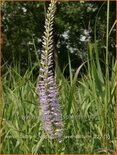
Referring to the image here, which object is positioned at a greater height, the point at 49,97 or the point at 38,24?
the point at 38,24

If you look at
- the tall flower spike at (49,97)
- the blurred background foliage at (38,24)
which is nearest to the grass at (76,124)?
the tall flower spike at (49,97)

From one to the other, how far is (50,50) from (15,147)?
0.69 m

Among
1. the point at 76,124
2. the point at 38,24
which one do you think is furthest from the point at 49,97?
the point at 38,24

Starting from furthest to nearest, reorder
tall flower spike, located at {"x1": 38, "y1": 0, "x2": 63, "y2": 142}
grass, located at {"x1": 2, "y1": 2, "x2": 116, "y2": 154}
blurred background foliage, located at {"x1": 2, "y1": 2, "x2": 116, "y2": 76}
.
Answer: blurred background foliage, located at {"x1": 2, "y1": 2, "x2": 116, "y2": 76}
grass, located at {"x1": 2, "y1": 2, "x2": 116, "y2": 154}
tall flower spike, located at {"x1": 38, "y1": 0, "x2": 63, "y2": 142}

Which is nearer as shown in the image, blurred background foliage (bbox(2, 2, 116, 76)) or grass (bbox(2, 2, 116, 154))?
grass (bbox(2, 2, 116, 154))

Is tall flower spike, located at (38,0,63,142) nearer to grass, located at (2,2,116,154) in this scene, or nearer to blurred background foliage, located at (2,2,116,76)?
grass, located at (2,2,116,154)

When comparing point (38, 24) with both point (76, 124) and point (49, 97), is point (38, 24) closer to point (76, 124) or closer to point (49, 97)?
point (76, 124)

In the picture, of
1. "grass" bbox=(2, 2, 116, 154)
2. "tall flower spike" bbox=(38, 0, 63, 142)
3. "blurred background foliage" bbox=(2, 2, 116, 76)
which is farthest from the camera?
"blurred background foliage" bbox=(2, 2, 116, 76)

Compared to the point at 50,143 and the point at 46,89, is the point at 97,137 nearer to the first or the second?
the point at 50,143

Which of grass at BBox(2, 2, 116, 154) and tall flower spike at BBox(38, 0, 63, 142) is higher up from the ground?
tall flower spike at BBox(38, 0, 63, 142)

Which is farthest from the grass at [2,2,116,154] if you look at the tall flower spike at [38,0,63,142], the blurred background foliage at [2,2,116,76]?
the blurred background foliage at [2,2,116,76]

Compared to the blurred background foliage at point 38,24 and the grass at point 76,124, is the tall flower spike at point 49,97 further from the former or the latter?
the blurred background foliage at point 38,24

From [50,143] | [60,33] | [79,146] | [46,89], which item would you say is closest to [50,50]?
[46,89]

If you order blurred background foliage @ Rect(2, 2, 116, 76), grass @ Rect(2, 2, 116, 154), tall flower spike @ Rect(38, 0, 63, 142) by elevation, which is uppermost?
blurred background foliage @ Rect(2, 2, 116, 76)
